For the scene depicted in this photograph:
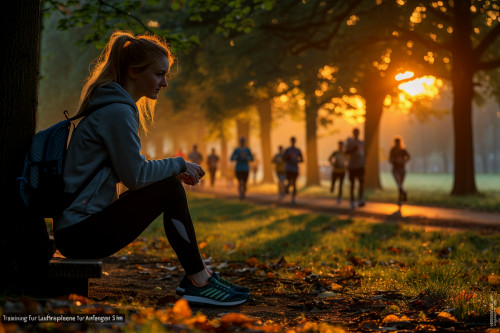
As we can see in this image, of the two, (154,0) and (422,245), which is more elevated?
(154,0)

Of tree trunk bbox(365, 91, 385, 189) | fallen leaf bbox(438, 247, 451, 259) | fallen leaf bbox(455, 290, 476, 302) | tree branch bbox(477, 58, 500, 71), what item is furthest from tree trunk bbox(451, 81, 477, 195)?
fallen leaf bbox(455, 290, 476, 302)

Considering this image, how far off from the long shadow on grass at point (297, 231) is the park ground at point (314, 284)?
0.11 ft

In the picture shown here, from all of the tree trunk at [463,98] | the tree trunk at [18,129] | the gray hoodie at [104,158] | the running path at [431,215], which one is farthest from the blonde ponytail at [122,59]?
the tree trunk at [463,98]

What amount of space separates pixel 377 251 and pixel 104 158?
4.58 meters

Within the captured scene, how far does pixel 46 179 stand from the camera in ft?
10.2

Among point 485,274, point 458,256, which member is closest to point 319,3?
point 458,256

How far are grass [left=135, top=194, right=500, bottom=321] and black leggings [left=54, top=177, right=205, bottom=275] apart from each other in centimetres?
170

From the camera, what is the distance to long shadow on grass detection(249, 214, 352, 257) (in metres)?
7.38

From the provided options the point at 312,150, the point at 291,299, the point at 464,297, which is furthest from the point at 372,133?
the point at 464,297

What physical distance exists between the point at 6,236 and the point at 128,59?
52.7 inches

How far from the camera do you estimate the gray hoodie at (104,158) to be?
315 centimetres

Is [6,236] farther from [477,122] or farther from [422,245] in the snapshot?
[477,122]

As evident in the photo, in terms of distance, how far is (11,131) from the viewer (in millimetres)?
3602

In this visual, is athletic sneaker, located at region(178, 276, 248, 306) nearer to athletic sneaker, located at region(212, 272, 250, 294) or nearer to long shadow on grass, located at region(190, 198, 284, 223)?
athletic sneaker, located at region(212, 272, 250, 294)
